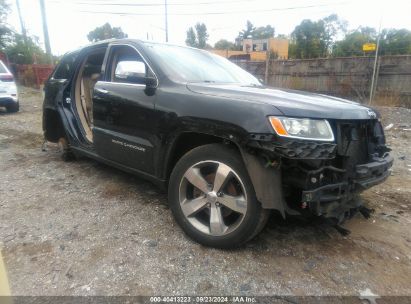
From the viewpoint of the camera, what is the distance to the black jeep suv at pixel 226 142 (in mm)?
2221

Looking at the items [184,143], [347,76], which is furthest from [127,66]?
[347,76]

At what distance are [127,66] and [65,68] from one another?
158 centimetres

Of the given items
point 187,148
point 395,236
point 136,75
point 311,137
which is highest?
point 136,75

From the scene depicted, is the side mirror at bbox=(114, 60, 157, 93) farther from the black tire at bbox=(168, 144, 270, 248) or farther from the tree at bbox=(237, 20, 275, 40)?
the tree at bbox=(237, 20, 275, 40)

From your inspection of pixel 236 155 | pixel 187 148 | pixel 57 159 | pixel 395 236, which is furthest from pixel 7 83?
pixel 395 236

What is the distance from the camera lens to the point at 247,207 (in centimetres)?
239

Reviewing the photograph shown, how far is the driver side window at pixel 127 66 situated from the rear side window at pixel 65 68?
43.8 inches

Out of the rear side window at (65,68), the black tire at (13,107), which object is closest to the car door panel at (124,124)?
the rear side window at (65,68)

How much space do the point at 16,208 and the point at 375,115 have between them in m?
3.44

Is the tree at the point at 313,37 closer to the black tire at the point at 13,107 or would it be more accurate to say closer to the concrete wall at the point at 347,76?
the concrete wall at the point at 347,76

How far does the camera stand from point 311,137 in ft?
7.16

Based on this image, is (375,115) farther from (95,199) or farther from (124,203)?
(95,199)

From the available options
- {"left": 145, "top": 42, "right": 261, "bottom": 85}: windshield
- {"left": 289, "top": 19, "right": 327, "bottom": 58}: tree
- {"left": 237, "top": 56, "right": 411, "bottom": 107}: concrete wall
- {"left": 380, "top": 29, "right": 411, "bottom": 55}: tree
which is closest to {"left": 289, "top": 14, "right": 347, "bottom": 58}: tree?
{"left": 289, "top": 19, "right": 327, "bottom": 58}: tree

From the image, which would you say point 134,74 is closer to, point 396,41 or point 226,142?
point 226,142
